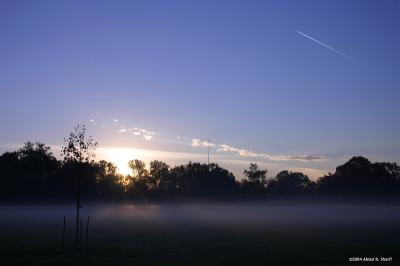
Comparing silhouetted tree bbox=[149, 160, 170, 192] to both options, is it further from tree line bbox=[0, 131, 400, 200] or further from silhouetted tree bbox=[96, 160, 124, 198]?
silhouetted tree bbox=[96, 160, 124, 198]

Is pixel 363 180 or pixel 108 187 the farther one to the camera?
pixel 363 180

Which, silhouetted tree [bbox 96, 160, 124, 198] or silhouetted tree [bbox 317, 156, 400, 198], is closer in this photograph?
silhouetted tree [bbox 96, 160, 124, 198]

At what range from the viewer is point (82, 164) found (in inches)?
1500

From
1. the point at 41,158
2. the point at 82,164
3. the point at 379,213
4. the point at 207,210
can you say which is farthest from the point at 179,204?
the point at 82,164

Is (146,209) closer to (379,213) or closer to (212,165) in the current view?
(212,165)

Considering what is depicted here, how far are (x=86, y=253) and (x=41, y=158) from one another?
342ft

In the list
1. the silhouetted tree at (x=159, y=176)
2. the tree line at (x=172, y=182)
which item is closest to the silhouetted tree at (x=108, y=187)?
the tree line at (x=172, y=182)

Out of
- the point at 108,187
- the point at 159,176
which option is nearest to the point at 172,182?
the point at 159,176

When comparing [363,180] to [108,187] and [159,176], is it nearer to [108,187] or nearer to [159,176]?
[159,176]

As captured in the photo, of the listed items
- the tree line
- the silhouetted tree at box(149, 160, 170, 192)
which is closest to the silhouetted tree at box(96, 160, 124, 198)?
the tree line

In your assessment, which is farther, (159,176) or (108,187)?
(159,176)

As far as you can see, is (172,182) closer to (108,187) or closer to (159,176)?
(159,176)

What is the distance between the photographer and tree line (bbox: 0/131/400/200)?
124 meters

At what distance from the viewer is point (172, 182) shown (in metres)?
171
